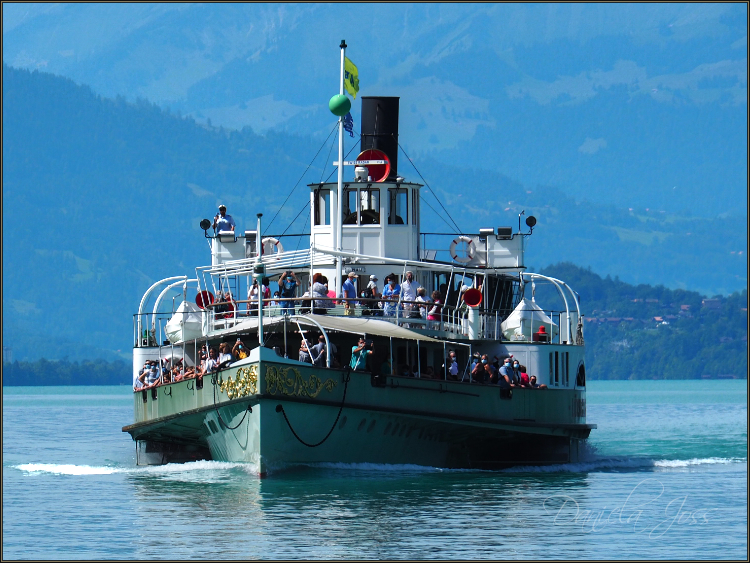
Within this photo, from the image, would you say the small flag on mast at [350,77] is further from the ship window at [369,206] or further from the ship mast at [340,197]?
the ship window at [369,206]

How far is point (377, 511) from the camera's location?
97.2 feet

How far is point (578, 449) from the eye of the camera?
139 feet

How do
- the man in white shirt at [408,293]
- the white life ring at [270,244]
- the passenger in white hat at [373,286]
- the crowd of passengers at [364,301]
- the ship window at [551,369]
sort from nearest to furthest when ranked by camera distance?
the crowd of passengers at [364,301], the man in white shirt at [408,293], the passenger in white hat at [373,286], the ship window at [551,369], the white life ring at [270,244]

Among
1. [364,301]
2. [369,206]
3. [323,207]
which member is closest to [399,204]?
[369,206]

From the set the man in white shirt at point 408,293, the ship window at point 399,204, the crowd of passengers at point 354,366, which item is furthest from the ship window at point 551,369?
the ship window at point 399,204

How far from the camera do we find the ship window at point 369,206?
41.9 meters

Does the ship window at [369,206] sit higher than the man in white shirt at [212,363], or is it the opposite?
the ship window at [369,206]

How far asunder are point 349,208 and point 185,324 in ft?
18.6

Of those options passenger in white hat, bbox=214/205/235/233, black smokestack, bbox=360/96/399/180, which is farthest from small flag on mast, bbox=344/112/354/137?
passenger in white hat, bbox=214/205/235/233

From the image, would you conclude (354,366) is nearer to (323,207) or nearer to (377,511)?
(377,511)

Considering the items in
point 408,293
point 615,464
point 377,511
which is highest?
point 408,293

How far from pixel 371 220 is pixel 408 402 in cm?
818

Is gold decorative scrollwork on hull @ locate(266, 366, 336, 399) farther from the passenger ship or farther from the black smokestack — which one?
the black smokestack

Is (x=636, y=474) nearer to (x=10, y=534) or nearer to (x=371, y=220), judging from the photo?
(x=371, y=220)
